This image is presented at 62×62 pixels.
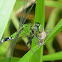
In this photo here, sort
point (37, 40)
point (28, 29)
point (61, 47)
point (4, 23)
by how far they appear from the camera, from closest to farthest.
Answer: point (4, 23) → point (37, 40) → point (28, 29) → point (61, 47)

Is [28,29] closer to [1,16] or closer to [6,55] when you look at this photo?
[6,55]

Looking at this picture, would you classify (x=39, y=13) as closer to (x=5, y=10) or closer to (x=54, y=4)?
(x=5, y=10)

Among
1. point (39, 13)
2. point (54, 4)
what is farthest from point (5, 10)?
point (54, 4)

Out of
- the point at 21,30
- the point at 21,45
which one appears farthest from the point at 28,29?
the point at 21,45

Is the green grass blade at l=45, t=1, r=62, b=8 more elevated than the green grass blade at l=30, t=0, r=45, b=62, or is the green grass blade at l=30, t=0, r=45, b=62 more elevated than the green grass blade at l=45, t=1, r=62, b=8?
the green grass blade at l=45, t=1, r=62, b=8

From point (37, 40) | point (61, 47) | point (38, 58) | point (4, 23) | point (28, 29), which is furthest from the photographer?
point (61, 47)

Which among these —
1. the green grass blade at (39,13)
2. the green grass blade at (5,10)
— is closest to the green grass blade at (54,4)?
the green grass blade at (39,13)

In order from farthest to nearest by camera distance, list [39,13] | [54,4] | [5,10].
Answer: [54,4] < [39,13] < [5,10]

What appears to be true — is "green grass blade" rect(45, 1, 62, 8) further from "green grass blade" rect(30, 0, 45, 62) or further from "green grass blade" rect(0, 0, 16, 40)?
"green grass blade" rect(0, 0, 16, 40)

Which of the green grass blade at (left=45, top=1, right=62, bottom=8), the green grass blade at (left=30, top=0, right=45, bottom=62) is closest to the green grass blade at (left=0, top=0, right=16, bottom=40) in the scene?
the green grass blade at (left=30, top=0, right=45, bottom=62)

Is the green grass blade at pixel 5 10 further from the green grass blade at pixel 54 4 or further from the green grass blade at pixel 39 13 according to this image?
the green grass blade at pixel 54 4

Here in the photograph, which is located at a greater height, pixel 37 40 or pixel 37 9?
pixel 37 9
